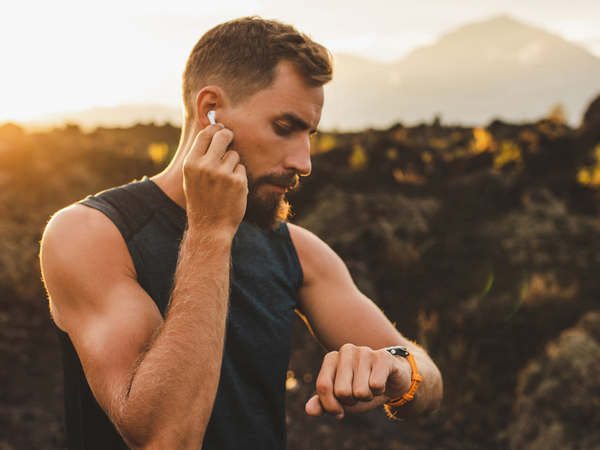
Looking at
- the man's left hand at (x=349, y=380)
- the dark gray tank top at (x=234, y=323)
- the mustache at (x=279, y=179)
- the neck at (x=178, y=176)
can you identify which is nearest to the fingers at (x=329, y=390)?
the man's left hand at (x=349, y=380)

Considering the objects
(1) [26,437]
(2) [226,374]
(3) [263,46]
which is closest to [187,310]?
(2) [226,374]

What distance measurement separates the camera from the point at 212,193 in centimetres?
141

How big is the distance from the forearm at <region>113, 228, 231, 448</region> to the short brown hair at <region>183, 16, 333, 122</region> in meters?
0.89

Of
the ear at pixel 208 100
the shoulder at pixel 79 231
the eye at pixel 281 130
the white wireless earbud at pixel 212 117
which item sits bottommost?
the shoulder at pixel 79 231

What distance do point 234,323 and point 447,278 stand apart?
20.1 ft

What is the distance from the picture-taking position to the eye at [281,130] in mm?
1745

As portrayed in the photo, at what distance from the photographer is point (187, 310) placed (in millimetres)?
1225

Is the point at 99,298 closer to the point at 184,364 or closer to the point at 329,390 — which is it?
the point at 184,364

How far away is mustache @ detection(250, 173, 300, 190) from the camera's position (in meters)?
1.77

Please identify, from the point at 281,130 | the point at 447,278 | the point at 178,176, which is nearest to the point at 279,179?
the point at 281,130

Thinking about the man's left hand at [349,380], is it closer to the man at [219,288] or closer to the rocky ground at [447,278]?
the man at [219,288]

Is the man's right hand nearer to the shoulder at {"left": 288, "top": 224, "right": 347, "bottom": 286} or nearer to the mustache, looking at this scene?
the mustache

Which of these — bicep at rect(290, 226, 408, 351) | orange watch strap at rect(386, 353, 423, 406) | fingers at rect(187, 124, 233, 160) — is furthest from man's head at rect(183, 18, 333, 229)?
orange watch strap at rect(386, 353, 423, 406)

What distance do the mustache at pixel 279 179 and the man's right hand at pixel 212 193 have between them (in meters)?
0.29
